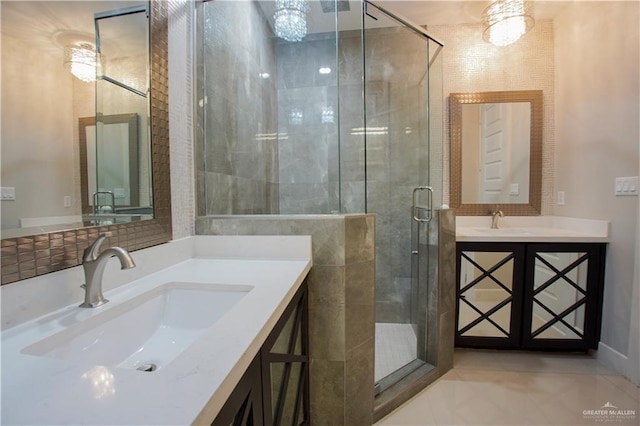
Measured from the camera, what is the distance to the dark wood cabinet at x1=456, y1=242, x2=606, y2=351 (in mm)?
1896

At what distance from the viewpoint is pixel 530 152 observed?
2.30 m

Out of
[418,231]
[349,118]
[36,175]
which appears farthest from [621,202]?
[36,175]

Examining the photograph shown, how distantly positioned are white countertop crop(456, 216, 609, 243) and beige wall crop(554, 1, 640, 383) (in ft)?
0.21

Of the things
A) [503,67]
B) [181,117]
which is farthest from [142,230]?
[503,67]

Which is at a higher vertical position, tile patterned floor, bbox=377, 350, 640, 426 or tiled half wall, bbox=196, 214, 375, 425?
tiled half wall, bbox=196, 214, 375, 425

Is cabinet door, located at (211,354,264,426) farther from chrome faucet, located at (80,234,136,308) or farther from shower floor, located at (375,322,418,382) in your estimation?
shower floor, located at (375,322,418,382)

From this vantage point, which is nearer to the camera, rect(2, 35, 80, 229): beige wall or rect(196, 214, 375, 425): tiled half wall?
rect(2, 35, 80, 229): beige wall

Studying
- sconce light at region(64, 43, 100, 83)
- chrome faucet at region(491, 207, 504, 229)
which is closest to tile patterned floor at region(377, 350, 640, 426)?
chrome faucet at region(491, 207, 504, 229)

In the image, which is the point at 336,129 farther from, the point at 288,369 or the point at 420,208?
the point at 288,369

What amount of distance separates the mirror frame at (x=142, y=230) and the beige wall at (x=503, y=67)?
2.10 metres

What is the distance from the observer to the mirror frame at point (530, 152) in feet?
7.55

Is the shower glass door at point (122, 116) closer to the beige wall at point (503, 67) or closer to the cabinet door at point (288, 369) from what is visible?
the cabinet door at point (288, 369)

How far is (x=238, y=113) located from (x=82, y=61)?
3.79ft

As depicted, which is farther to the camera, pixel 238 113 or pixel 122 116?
pixel 238 113
